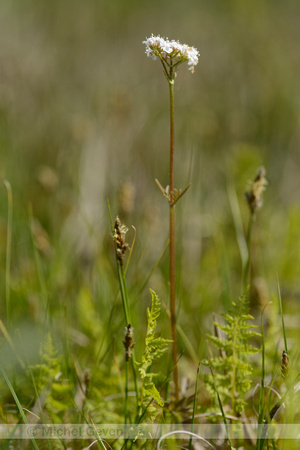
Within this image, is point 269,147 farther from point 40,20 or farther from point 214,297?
point 40,20

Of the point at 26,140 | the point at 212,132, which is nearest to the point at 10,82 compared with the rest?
the point at 26,140

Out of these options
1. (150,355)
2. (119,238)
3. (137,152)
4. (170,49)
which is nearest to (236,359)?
(150,355)

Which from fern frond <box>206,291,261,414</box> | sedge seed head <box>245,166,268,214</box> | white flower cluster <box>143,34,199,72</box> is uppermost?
white flower cluster <box>143,34,199,72</box>

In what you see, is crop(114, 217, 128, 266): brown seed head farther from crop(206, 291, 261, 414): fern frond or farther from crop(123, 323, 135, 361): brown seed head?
crop(206, 291, 261, 414): fern frond

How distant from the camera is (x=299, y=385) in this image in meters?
1.09

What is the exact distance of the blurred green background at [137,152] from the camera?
191 centimetres

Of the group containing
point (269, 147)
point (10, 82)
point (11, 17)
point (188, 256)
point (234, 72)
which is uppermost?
point (11, 17)

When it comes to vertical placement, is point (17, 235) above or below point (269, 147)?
below

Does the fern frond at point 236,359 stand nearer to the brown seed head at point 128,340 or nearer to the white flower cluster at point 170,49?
the brown seed head at point 128,340

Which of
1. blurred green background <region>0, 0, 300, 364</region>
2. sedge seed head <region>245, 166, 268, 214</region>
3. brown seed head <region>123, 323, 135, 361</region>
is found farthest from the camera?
blurred green background <region>0, 0, 300, 364</region>

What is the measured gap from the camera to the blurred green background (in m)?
1.91

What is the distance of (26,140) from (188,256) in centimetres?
175

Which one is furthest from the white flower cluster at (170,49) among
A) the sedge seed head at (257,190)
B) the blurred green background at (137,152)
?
the sedge seed head at (257,190)

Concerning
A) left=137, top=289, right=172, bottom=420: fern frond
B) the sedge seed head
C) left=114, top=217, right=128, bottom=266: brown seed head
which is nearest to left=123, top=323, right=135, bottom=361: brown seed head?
left=137, top=289, right=172, bottom=420: fern frond
